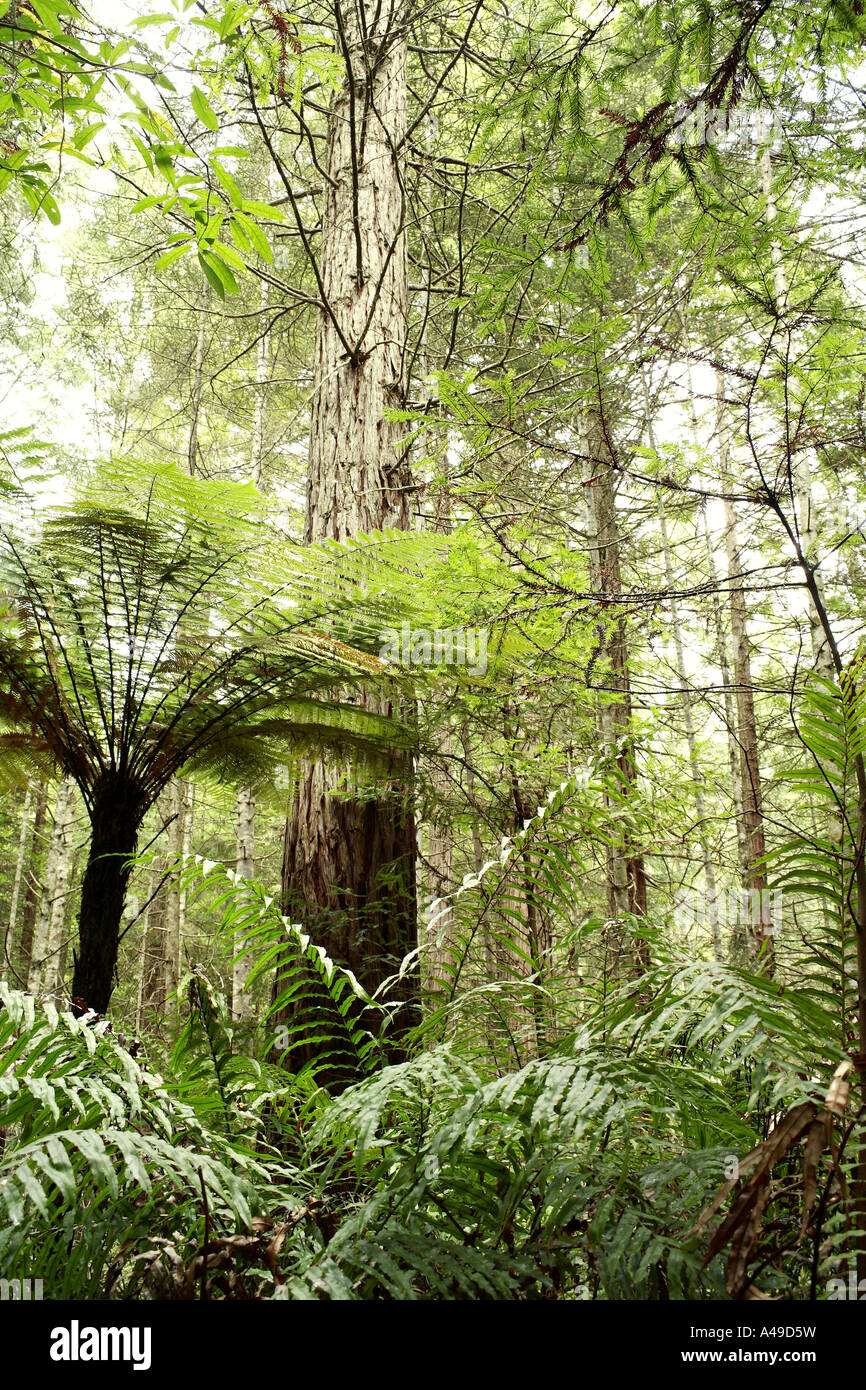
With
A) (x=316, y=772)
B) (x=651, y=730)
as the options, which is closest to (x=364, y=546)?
(x=316, y=772)

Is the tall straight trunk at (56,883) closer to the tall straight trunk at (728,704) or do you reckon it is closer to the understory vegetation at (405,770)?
the understory vegetation at (405,770)

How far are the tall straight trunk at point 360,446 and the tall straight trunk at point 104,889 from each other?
70 centimetres

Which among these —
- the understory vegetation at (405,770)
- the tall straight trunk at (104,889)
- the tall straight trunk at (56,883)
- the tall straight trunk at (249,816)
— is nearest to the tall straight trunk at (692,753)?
the understory vegetation at (405,770)

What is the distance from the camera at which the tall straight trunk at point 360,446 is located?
8.31ft

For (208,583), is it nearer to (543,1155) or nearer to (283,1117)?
(283,1117)

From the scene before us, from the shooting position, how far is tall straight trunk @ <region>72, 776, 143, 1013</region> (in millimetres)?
1918

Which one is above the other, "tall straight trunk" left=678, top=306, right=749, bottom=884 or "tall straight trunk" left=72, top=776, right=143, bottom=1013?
"tall straight trunk" left=678, top=306, right=749, bottom=884

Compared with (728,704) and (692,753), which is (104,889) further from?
(728,704)

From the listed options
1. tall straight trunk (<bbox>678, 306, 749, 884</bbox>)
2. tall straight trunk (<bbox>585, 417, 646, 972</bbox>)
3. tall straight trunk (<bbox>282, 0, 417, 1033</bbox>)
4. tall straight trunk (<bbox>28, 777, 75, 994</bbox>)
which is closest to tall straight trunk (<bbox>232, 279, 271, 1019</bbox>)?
tall straight trunk (<bbox>28, 777, 75, 994</bbox>)

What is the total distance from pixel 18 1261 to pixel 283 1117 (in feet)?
1.99

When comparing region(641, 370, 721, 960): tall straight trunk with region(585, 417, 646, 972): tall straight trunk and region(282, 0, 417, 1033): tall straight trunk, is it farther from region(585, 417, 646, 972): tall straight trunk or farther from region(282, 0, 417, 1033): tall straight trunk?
region(282, 0, 417, 1033): tall straight trunk

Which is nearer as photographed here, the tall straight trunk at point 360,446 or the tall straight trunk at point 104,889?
the tall straight trunk at point 104,889

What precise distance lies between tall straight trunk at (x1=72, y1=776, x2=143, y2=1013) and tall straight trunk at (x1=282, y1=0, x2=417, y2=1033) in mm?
698

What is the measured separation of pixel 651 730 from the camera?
2.76 m
